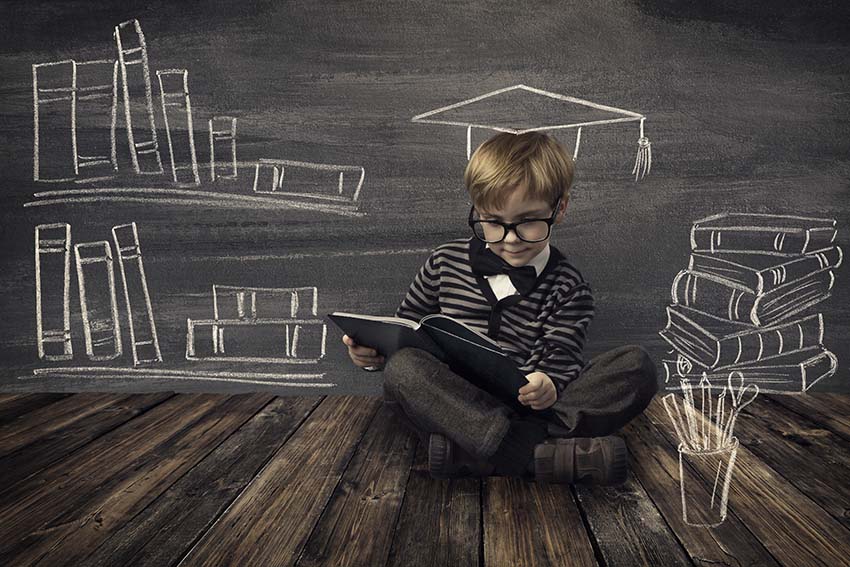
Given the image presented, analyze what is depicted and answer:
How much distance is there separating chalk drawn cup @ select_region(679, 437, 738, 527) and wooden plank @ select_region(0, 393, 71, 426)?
1.39m

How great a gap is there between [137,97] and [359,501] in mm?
1209

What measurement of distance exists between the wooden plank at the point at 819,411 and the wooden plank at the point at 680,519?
368 millimetres

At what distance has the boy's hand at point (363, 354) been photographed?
50.1 inches

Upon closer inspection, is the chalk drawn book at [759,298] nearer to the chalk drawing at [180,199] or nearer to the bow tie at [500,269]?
the bow tie at [500,269]

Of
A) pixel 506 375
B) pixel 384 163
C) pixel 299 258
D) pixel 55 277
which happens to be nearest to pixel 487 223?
pixel 506 375

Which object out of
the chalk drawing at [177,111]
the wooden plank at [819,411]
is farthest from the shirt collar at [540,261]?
the chalk drawing at [177,111]

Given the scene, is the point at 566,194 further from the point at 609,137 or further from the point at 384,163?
the point at 384,163

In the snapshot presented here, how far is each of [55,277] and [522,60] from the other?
130 centimetres

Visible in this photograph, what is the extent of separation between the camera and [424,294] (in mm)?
1416

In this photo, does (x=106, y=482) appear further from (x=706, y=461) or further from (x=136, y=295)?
(x=706, y=461)

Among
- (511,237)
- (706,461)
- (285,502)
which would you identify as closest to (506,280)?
(511,237)

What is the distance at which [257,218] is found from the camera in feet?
5.56

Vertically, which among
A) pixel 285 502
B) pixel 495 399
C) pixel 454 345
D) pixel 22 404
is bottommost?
pixel 22 404

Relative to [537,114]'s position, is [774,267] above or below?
below
